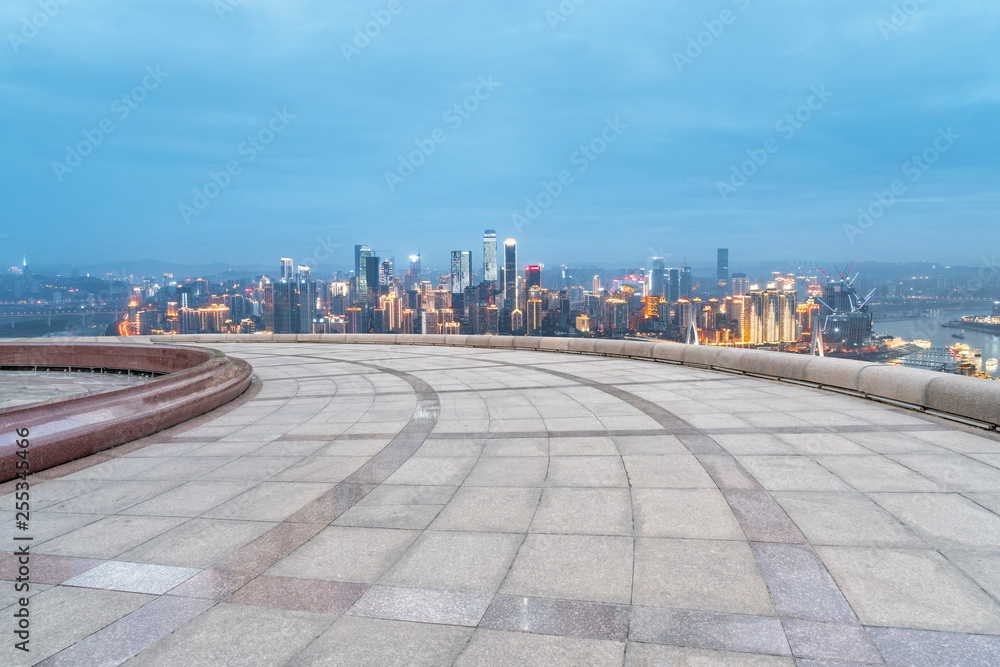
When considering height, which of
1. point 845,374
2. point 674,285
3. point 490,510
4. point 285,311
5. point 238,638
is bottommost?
point 238,638

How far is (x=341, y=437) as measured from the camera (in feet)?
24.7

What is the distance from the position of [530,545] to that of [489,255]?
515 ft

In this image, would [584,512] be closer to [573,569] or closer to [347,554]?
[573,569]

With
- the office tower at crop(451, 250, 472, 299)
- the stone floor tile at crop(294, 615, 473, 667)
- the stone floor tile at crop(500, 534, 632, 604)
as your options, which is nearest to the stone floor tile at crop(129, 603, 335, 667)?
the stone floor tile at crop(294, 615, 473, 667)

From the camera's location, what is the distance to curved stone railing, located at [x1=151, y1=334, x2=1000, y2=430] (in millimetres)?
7395

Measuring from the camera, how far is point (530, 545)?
4070mm

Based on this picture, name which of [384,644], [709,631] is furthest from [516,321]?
[384,644]

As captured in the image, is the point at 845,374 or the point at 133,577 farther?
the point at 845,374

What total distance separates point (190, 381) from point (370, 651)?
834 cm

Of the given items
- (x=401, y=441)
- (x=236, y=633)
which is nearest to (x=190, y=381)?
(x=401, y=441)

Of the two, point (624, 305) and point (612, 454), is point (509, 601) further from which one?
point (624, 305)

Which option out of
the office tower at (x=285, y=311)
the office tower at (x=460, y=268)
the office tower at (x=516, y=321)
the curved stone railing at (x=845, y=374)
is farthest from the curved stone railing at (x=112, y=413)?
the office tower at (x=460, y=268)

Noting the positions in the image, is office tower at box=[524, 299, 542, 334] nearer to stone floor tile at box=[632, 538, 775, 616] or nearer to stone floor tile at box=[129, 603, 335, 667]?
stone floor tile at box=[632, 538, 775, 616]

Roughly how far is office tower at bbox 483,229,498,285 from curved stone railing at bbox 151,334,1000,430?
422 feet
